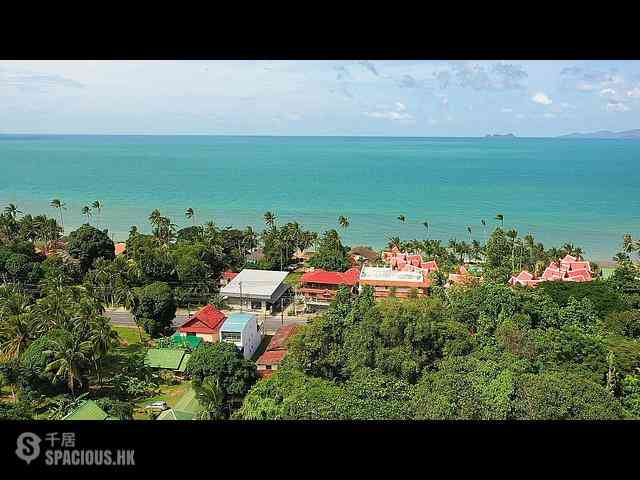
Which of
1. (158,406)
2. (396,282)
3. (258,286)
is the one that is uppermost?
(396,282)

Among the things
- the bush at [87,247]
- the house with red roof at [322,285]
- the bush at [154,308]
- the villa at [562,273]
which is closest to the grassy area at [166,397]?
the bush at [154,308]

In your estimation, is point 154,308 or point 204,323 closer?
point 204,323

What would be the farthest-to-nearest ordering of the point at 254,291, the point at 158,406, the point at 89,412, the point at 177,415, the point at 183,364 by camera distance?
the point at 254,291
the point at 183,364
the point at 158,406
the point at 177,415
the point at 89,412

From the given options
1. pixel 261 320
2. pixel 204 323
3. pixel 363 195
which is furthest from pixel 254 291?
pixel 363 195

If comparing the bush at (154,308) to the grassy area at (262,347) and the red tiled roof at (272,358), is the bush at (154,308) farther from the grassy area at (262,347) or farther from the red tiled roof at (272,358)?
the red tiled roof at (272,358)

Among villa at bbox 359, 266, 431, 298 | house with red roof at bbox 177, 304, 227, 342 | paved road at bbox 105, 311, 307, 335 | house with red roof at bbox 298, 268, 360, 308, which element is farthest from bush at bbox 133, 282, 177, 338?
villa at bbox 359, 266, 431, 298
